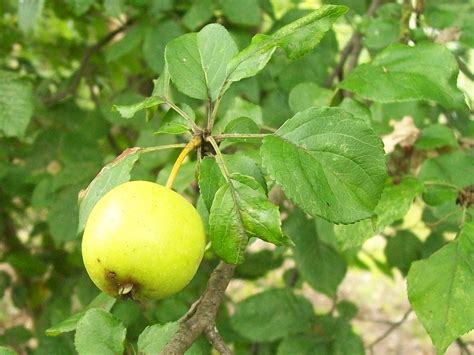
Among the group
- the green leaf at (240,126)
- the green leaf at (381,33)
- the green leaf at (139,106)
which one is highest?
the green leaf at (139,106)

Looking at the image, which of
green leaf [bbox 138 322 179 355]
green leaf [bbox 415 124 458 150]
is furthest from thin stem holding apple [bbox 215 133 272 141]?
green leaf [bbox 415 124 458 150]

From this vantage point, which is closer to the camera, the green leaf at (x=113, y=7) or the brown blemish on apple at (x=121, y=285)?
the brown blemish on apple at (x=121, y=285)

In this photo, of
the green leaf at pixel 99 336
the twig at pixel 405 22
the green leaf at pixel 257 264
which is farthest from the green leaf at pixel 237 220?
A: the green leaf at pixel 257 264

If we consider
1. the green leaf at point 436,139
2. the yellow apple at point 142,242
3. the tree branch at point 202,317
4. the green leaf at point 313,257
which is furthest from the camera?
the green leaf at point 313,257

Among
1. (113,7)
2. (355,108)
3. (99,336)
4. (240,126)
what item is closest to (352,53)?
(113,7)

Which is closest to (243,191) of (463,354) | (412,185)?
(412,185)

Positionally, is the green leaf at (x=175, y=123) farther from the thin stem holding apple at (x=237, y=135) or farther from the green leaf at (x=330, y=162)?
the green leaf at (x=330, y=162)
